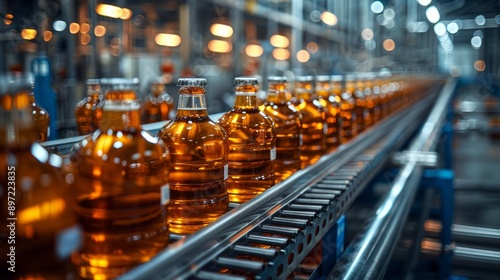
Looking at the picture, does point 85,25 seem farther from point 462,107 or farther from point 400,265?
point 462,107

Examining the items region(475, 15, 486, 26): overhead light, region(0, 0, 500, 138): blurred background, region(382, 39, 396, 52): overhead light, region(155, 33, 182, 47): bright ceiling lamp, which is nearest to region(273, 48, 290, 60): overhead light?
region(0, 0, 500, 138): blurred background

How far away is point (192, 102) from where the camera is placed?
3.02 feet

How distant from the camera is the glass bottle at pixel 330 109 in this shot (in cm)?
173

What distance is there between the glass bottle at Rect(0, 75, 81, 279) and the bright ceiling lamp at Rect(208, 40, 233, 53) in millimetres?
9454

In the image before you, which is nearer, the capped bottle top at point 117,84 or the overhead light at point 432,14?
the capped bottle top at point 117,84

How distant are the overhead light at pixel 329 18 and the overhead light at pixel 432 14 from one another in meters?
1.86

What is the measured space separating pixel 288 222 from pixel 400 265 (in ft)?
9.25

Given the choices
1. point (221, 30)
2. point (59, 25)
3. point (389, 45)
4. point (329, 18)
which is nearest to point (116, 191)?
point (59, 25)

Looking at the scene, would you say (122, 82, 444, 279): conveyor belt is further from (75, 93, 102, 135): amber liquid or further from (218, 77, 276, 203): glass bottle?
(75, 93, 102, 135): amber liquid

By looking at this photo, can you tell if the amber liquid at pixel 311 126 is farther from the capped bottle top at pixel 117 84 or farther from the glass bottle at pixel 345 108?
the capped bottle top at pixel 117 84

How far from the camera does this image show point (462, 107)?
1104 cm

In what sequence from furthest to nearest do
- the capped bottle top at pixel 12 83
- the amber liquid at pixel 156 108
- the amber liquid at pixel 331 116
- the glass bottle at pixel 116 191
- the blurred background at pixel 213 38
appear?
the blurred background at pixel 213 38
the amber liquid at pixel 156 108
the amber liquid at pixel 331 116
the glass bottle at pixel 116 191
the capped bottle top at pixel 12 83

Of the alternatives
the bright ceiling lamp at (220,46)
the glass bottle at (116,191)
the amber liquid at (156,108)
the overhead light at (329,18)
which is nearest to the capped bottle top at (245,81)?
the glass bottle at (116,191)

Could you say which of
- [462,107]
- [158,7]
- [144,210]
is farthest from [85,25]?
[462,107]
